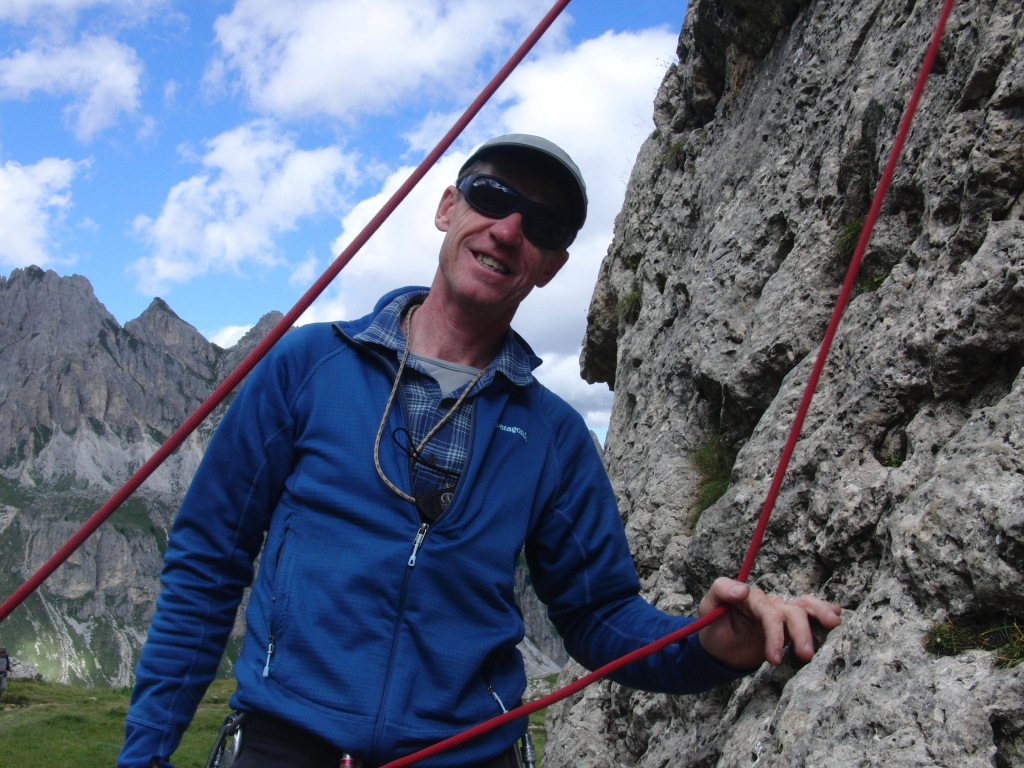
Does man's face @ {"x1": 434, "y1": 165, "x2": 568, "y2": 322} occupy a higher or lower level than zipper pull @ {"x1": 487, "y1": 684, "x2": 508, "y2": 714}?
higher

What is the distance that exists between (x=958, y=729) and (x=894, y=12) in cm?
619

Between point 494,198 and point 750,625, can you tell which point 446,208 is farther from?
point 750,625

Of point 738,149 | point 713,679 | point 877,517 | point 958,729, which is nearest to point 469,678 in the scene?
point 713,679

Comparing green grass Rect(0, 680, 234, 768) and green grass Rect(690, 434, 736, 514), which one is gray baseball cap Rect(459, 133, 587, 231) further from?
green grass Rect(0, 680, 234, 768)

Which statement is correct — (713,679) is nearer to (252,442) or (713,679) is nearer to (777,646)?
(777,646)

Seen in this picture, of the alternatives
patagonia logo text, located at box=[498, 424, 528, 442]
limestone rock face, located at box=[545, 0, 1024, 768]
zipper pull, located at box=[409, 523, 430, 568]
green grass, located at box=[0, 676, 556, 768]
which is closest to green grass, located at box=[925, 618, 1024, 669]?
limestone rock face, located at box=[545, 0, 1024, 768]

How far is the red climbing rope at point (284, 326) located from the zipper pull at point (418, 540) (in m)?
0.94

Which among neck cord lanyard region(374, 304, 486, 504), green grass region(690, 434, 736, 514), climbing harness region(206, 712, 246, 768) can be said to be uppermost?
green grass region(690, 434, 736, 514)

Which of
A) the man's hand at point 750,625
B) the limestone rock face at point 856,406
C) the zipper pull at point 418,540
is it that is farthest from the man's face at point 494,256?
the limestone rock face at point 856,406

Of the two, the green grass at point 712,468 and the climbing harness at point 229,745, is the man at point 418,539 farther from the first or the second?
the green grass at point 712,468

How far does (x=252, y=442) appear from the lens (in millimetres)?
3412

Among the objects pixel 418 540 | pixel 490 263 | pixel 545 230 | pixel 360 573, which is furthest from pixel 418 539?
pixel 545 230

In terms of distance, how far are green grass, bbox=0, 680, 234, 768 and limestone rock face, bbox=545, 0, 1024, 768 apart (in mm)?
15310

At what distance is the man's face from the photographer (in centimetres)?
384
